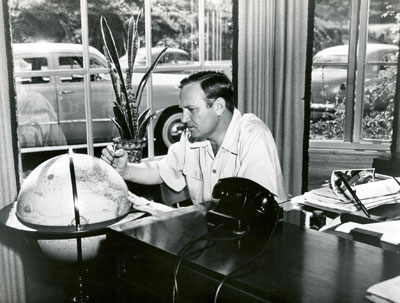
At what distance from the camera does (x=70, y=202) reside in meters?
1.73

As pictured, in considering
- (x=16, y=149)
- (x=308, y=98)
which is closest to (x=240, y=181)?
→ (x=16, y=149)

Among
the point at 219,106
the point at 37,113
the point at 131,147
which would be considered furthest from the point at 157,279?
the point at 37,113

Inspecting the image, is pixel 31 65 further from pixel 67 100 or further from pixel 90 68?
pixel 67 100

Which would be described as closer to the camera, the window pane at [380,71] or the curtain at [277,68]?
the curtain at [277,68]

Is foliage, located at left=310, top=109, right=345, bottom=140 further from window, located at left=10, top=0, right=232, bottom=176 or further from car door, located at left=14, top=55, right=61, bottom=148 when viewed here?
car door, located at left=14, top=55, right=61, bottom=148

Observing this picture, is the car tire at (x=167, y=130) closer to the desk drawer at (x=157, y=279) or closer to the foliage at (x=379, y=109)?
the foliage at (x=379, y=109)

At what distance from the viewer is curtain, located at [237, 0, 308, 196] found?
3846 millimetres

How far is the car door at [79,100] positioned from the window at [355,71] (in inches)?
91.1

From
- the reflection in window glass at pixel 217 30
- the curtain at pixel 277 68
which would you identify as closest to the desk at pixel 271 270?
the curtain at pixel 277 68

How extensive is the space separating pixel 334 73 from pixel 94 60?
2819mm

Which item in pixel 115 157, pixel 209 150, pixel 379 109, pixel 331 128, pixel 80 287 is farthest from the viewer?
pixel 331 128

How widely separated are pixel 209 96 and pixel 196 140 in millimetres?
300

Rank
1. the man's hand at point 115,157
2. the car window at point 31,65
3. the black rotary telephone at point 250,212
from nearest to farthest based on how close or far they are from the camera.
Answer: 1. the black rotary telephone at point 250,212
2. the man's hand at point 115,157
3. the car window at point 31,65

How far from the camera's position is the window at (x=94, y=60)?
3.37m
